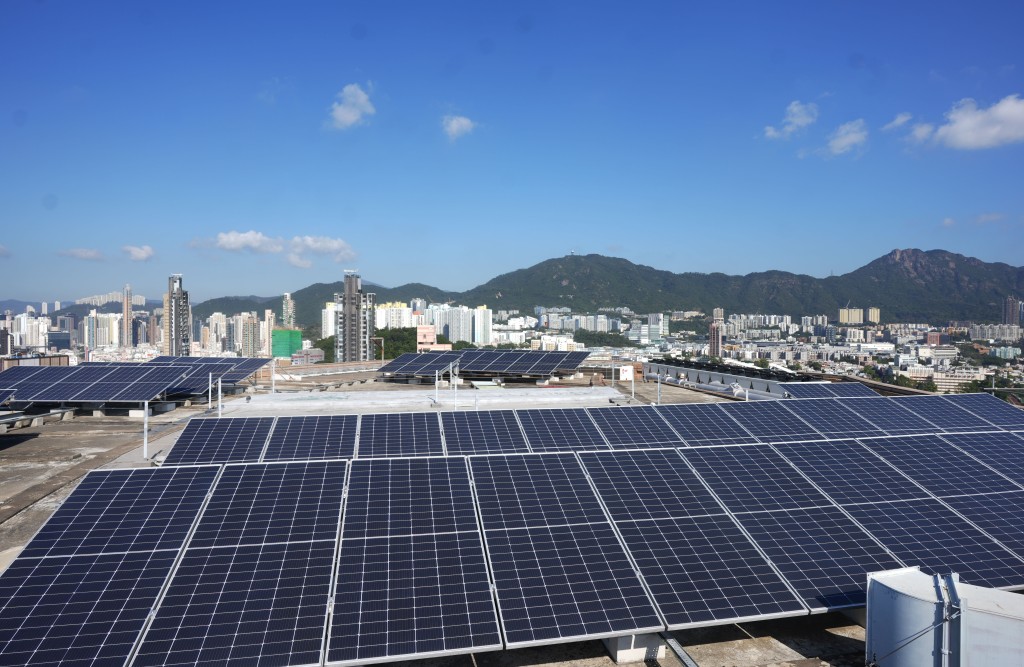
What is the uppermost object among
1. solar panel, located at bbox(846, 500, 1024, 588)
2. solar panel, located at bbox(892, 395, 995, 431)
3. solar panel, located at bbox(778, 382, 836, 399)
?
solar panel, located at bbox(892, 395, 995, 431)

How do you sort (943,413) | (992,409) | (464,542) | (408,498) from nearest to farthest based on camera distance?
(464,542) < (408,498) < (943,413) < (992,409)

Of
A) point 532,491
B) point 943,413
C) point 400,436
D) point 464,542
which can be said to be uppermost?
point 400,436

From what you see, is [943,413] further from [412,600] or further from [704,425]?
[412,600]

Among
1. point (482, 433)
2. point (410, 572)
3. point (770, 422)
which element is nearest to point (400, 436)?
point (482, 433)

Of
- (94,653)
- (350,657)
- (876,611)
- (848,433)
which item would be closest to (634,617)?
(876,611)

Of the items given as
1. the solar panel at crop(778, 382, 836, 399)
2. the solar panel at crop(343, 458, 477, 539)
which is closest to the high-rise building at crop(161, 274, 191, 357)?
the solar panel at crop(778, 382, 836, 399)

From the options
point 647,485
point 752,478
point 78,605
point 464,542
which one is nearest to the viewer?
point 78,605

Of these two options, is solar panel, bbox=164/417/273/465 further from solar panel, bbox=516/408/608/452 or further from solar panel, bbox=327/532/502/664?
solar panel, bbox=516/408/608/452
